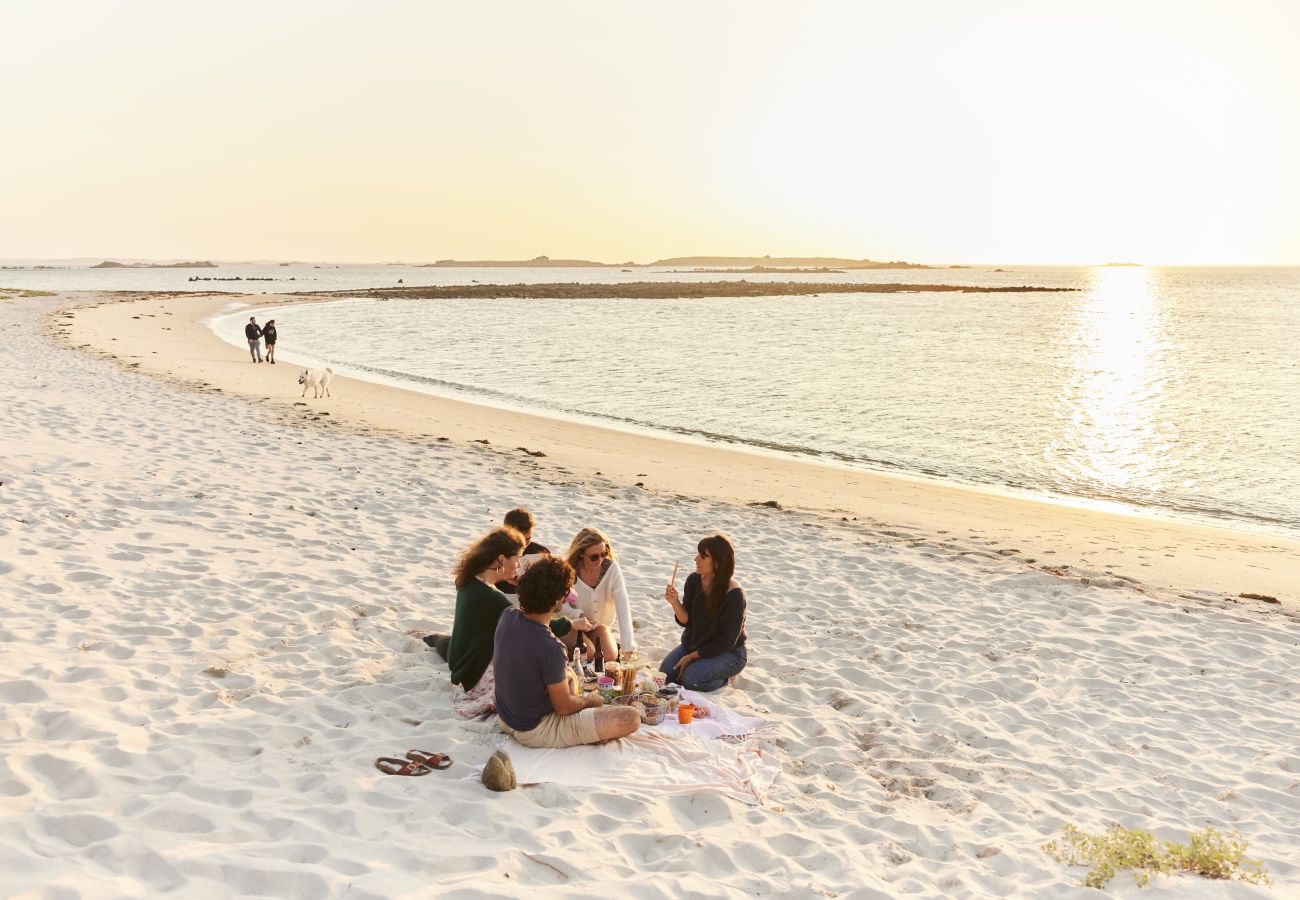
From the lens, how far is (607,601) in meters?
7.38

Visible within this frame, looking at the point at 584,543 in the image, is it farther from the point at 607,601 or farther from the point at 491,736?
the point at 491,736

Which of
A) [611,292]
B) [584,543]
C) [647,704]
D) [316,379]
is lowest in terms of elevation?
[647,704]

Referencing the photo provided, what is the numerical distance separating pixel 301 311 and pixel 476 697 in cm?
7288

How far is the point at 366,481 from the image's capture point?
43.5ft

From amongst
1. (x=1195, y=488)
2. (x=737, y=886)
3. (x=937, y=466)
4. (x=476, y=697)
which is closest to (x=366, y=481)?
(x=476, y=697)

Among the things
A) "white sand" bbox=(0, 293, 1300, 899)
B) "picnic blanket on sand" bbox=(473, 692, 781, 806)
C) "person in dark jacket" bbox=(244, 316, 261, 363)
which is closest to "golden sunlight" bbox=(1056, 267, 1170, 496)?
"white sand" bbox=(0, 293, 1300, 899)

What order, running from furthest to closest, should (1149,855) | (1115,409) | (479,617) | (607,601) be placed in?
(1115,409), (607,601), (479,617), (1149,855)

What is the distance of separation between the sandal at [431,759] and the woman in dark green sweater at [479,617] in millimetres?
655

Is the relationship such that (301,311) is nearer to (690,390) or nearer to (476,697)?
(690,390)

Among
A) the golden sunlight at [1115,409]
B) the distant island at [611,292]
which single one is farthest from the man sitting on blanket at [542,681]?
the distant island at [611,292]

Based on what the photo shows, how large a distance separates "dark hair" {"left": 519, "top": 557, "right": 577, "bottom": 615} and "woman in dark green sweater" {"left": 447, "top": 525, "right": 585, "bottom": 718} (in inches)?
32.1

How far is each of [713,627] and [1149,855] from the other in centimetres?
345

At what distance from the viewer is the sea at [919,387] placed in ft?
66.0

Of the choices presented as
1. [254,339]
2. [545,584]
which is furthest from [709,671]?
[254,339]
